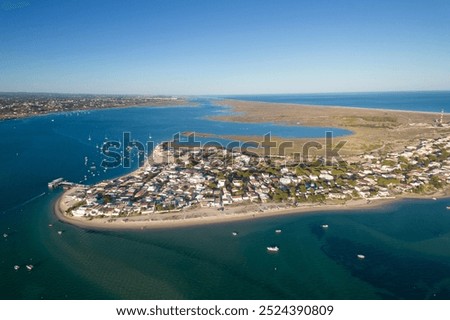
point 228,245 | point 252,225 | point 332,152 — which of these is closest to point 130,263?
point 228,245

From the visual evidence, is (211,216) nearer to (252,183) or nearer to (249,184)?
(249,184)

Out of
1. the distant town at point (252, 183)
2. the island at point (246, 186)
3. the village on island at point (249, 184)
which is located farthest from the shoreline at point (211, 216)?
the distant town at point (252, 183)

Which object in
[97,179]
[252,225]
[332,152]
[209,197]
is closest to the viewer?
[252,225]

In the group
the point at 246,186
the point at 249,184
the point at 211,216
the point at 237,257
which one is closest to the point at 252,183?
the point at 249,184

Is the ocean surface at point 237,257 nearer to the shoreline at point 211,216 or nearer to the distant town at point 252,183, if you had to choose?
the shoreline at point 211,216

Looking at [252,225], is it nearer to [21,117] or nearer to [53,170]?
[53,170]

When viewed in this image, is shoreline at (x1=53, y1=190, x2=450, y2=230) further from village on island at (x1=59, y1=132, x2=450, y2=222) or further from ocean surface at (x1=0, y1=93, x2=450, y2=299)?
ocean surface at (x1=0, y1=93, x2=450, y2=299)
